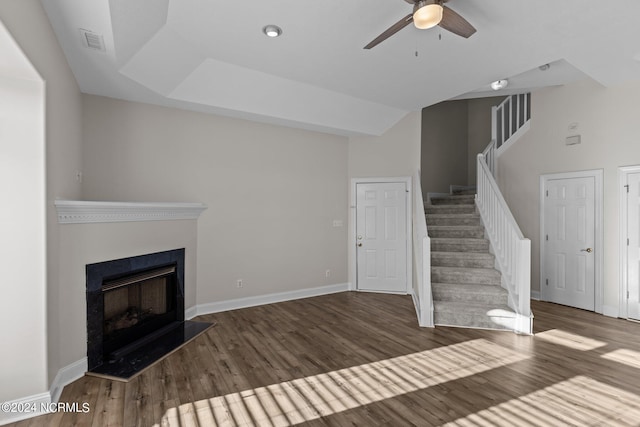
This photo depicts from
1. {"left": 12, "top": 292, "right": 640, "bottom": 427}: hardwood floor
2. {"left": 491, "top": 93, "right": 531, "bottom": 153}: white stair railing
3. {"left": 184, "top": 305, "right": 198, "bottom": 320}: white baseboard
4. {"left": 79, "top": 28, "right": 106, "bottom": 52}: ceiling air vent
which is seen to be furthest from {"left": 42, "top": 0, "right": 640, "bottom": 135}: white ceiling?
{"left": 12, "top": 292, "right": 640, "bottom": 427}: hardwood floor

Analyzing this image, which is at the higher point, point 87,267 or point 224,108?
point 224,108

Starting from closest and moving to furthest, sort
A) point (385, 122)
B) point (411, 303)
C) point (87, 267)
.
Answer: point (87, 267), point (411, 303), point (385, 122)

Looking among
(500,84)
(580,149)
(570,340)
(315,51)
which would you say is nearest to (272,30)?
(315,51)

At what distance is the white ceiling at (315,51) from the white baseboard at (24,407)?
8.82 feet

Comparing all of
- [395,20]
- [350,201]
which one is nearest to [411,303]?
[350,201]

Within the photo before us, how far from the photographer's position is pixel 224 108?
4.31 metres

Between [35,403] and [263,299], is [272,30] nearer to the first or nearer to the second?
[35,403]

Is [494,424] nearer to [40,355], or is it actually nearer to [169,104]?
[40,355]

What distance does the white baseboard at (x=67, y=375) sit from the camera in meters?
2.53

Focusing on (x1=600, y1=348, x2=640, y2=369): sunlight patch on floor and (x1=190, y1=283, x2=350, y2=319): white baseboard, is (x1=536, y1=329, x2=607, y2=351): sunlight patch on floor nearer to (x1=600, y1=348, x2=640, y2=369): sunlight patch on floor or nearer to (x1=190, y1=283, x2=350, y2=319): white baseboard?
(x1=600, y1=348, x2=640, y2=369): sunlight patch on floor

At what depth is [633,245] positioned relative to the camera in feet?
14.3

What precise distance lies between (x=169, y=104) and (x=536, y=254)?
5.87 m

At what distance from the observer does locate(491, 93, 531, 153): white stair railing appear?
5.71 meters

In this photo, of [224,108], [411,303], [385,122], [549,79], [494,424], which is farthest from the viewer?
[385,122]
